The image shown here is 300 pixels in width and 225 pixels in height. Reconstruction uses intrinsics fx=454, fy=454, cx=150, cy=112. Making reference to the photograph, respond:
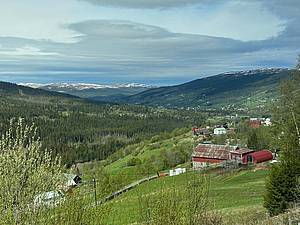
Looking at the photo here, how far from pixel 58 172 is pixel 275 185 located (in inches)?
746

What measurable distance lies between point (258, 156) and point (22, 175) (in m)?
87.3

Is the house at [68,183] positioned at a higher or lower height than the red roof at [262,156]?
higher

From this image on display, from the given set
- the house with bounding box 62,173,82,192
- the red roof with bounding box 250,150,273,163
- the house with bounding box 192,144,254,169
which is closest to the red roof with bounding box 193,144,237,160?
the house with bounding box 192,144,254,169

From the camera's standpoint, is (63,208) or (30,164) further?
(30,164)

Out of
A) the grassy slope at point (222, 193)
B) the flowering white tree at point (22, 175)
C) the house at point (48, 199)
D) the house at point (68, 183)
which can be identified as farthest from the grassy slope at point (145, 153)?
the house at point (48, 199)

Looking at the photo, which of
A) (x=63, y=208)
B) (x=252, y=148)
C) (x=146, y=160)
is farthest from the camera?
(x=146, y=160)

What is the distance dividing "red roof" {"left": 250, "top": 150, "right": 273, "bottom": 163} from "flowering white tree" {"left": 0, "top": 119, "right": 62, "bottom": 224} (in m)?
83.3

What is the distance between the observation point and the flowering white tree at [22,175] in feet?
36.3

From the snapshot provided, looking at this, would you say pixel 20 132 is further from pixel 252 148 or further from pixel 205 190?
pixel 252 148

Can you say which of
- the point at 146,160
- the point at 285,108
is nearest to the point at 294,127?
the point at 285,108

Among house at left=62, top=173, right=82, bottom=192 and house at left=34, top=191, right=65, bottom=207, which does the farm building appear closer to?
house at left=62, top=173, right=82, bottom=192

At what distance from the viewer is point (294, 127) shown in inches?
1405

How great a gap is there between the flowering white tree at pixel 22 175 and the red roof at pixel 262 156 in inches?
3278

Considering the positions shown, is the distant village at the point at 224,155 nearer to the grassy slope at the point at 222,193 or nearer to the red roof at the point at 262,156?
the red roof at the point at 262,156
